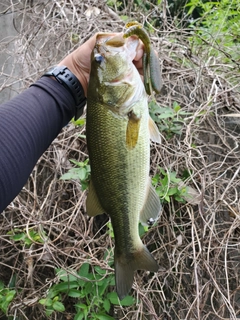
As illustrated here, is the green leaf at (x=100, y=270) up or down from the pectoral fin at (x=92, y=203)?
down

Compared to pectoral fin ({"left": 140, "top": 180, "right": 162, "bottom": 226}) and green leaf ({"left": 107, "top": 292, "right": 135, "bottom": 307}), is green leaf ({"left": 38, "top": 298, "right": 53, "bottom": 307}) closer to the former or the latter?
green leaf ({"left": 107, "top": 292, "right": 135, "bottom": 307})

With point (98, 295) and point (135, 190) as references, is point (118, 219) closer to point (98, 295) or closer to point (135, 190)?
point (135, 190)

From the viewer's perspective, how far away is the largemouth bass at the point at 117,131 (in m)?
1.36

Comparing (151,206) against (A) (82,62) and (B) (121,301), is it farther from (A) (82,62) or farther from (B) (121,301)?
(B) (121,301)

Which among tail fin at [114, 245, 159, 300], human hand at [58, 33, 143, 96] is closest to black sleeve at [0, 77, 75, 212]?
human hand at [58, 33, 143, 96]

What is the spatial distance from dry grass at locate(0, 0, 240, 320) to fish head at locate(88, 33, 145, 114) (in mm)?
953

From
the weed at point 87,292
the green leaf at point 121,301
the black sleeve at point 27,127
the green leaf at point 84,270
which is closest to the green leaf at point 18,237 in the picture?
the weed at point 87,292

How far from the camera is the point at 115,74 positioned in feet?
4.51

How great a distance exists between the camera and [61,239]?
7.72 ft

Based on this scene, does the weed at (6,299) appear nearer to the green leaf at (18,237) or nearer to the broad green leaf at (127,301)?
the green leaf at (18,237)

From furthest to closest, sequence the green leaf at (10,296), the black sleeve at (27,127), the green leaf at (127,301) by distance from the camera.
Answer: the green leaf at (10,296), the green leaf at (127,301), the black sleeve at (27,127)

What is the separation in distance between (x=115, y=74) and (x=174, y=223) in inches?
47.1

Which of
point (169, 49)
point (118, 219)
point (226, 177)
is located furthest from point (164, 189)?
point (169, 49)

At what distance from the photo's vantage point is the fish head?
134cm
